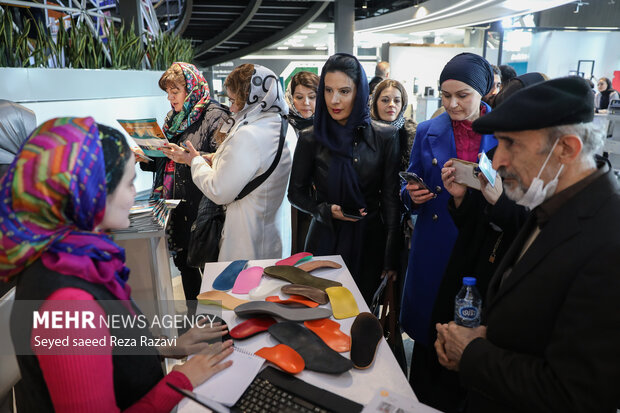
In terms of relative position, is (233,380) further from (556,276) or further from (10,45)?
(10,45)

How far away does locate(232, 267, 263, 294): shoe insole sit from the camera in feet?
5.47

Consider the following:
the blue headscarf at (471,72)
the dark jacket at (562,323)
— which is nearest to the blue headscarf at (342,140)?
the blue headscarf at (471,72)

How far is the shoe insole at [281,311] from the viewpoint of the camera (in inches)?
56.4

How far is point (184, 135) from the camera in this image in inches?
111

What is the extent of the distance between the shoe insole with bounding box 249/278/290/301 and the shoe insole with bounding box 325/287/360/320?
0.20 meters

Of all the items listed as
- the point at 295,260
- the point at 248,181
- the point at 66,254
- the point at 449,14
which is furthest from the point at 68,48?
the point at 449,14

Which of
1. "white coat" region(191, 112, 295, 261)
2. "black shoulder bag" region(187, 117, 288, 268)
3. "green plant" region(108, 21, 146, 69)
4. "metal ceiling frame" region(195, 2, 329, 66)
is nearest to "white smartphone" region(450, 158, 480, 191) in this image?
"white coat" region(191, 112, 295, 261)

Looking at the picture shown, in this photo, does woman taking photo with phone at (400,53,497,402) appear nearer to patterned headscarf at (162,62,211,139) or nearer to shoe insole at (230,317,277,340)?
shoe insole at (230,317,277,340)

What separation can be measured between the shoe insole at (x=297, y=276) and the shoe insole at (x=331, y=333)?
9.2 inches

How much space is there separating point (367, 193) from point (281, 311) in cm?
94

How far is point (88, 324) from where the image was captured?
846 millimetres

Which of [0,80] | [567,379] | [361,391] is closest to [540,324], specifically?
[567,379]

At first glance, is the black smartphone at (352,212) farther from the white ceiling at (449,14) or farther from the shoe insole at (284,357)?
the white ceiling at (449,14)

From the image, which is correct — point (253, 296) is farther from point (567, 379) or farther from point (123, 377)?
point (567, 379)
